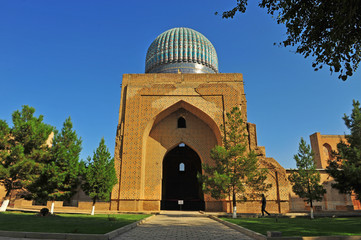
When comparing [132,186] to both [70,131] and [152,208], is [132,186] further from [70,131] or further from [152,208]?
[70,131]

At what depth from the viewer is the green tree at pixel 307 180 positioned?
13258 millimetres

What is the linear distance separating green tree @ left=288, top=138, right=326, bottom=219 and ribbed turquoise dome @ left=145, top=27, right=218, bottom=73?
1380 centimetres

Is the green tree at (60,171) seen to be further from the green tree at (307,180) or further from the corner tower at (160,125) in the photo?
the green tree at (307,180)

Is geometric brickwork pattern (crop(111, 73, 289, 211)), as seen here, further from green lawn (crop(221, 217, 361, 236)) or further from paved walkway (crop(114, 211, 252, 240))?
paved walkway (crop(114, 211, 252, 240))

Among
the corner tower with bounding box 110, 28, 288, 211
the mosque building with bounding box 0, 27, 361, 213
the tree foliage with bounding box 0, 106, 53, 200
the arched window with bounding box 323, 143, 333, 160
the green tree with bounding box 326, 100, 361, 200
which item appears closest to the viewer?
the tree foliage with bounding box 0, 106, 53, 200

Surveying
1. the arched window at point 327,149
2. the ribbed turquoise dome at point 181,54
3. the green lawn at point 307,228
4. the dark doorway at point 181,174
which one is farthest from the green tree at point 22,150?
the arched window at point 327,149

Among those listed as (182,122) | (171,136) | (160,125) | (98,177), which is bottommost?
(98,177)

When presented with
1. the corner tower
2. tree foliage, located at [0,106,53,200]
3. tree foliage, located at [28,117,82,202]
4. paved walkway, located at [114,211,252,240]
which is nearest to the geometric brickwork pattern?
the corner tower

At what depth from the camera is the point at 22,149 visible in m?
11.7

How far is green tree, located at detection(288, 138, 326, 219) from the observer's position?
13258 mm

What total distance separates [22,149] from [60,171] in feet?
6.79

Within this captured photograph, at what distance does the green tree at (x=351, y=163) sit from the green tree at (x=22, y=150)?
1573cm

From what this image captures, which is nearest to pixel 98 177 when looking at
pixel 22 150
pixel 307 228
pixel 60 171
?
pixel 60 171

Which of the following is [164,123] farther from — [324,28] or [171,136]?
[324,28]
